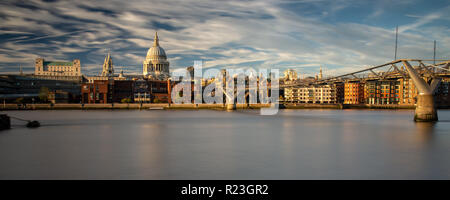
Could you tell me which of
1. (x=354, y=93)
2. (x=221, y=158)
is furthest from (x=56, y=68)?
(x=221, y=158)

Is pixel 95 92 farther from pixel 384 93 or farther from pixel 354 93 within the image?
pixel 384 93

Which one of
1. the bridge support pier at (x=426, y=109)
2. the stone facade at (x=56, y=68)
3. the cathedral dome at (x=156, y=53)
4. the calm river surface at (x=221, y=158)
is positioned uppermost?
the cathedral dome at (x=156, y=53)

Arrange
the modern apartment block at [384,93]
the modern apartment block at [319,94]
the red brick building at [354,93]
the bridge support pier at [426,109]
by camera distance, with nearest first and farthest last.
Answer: the bridge support pier at [426,109]
the modern apartment block at [384,93]
the red brick building at [354,93]
the modern apartment block at [319,94]

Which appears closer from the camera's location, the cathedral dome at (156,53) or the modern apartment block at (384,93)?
the modern apartment block at (384,93)

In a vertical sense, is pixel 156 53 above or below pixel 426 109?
above

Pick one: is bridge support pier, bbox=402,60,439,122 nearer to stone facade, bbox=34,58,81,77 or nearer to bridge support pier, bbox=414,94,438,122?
bridge support pier, bbox=414,94,438,122

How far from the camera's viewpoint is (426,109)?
3144cm

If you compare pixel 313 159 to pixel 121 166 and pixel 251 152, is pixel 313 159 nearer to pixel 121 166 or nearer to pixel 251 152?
pixel 251 152

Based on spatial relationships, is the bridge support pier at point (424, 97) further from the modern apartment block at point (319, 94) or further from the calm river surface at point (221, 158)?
the modern apartment block at point (319, 94)

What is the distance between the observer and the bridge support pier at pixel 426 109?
30.4 m

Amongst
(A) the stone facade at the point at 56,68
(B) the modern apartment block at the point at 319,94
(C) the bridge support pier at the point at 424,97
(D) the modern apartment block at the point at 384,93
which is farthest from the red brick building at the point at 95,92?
(A) the stone facade at the point at 56,68

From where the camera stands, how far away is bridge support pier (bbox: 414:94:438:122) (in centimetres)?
3040
